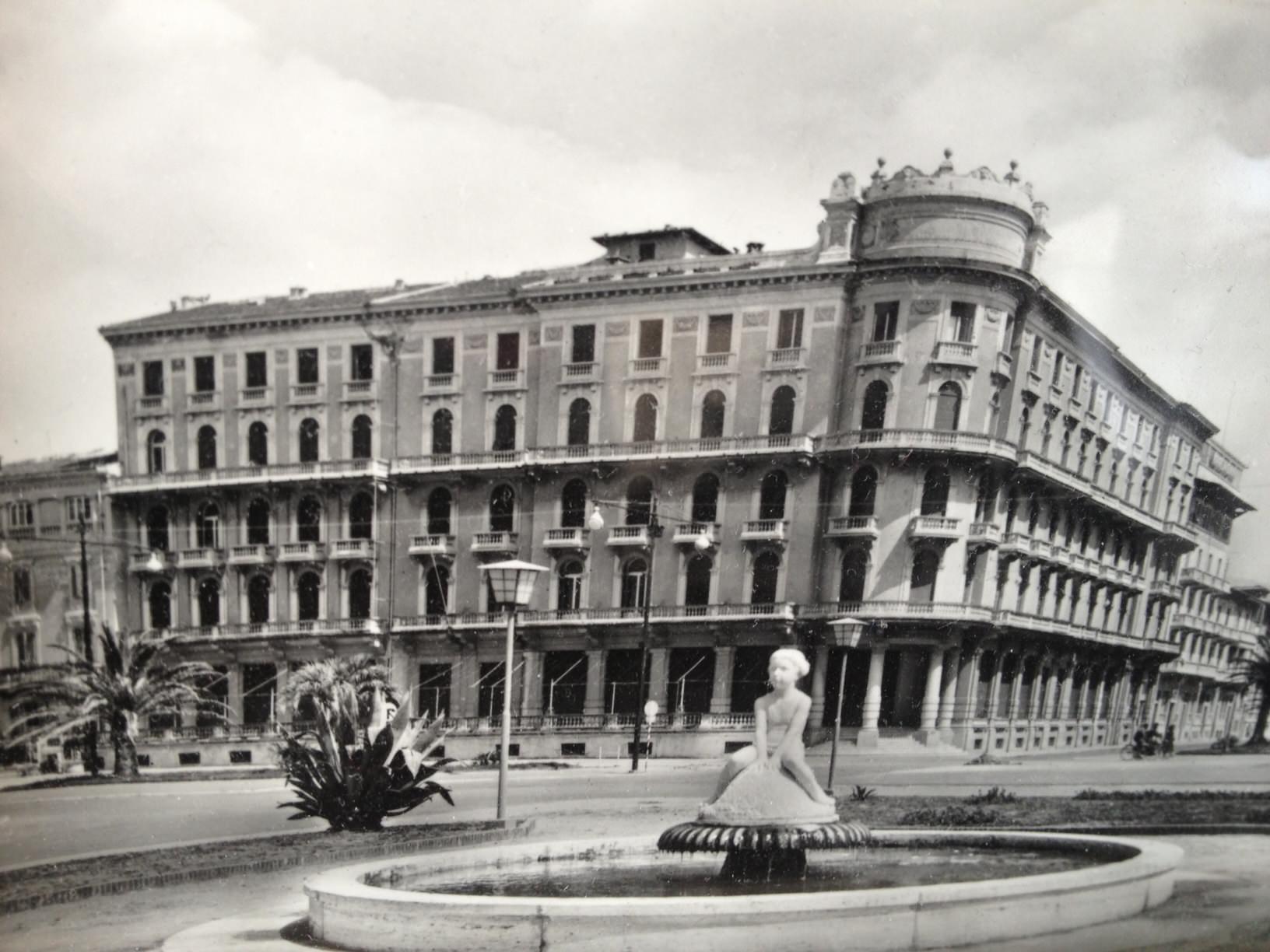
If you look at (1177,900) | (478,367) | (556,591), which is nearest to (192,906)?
(556,591)

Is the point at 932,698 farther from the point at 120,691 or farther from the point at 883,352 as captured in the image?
the point at 120,691

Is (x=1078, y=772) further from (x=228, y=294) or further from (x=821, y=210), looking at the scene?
(x=228, y=294)

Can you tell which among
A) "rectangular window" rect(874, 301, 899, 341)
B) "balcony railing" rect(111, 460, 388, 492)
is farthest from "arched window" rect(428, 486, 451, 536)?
"rectangular window" rect(874, 301, 899, 341)

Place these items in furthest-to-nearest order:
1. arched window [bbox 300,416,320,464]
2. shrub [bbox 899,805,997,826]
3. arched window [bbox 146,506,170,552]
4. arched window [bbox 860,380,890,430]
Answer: arched window [bbox 146,506,170,552] → arched window [bbox 300,416,320,464] → shrub [bbox 899,805,997,826] → arched window [bbox 860,380,890,430]

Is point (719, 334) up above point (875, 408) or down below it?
above

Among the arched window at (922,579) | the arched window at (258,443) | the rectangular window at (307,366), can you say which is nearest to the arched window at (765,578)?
the arched window at (922,579)

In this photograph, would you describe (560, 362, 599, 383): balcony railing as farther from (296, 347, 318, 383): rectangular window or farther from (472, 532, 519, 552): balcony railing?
(296, 347, 318, 383): rectangular window

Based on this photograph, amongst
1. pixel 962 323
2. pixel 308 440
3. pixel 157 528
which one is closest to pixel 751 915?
pixel 962 323
